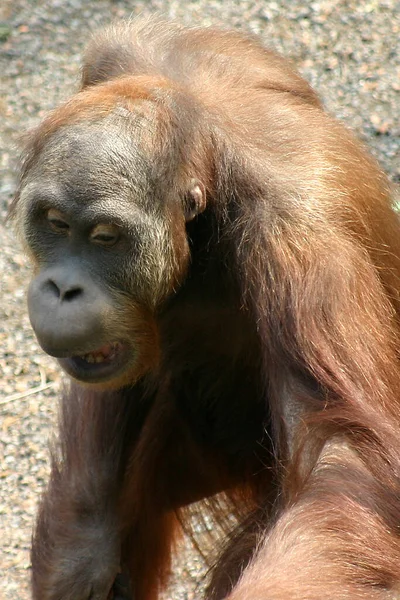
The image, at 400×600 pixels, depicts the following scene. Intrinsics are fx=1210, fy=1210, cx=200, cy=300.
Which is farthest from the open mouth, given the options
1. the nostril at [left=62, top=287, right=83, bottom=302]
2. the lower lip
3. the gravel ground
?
the gravel ground

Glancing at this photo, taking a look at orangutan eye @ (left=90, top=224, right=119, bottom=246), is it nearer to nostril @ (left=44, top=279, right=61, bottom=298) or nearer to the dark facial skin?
the dark facial skin

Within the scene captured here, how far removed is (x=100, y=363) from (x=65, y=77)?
4.06 m

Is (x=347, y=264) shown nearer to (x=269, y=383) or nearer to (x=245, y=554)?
(x=269, y=383)

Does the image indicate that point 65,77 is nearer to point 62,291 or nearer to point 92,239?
point 92,239

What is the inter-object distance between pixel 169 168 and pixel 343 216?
1.98 feet

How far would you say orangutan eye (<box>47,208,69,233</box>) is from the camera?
396cm

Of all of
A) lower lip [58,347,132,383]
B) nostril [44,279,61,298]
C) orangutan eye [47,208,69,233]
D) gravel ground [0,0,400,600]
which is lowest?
gravel ground [0,0,400,600]

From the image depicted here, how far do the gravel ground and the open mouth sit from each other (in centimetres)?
155

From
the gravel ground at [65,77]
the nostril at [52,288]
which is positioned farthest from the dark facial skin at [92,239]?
the gravel ground at [65,77]

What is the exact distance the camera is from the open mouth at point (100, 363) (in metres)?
4.07

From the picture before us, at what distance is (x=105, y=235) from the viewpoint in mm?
3936

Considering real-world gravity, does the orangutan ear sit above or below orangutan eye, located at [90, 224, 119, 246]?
above

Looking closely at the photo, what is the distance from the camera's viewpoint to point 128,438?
4.72 meters

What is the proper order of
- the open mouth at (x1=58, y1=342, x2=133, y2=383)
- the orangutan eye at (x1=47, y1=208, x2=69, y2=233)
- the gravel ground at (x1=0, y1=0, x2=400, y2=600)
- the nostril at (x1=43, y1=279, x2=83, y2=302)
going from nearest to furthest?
the nostril at (x1=43, y1=279, x2=83, y2=302), the orangutan eye at (x1=47, y1=208, x2=69, y2=233), the open mouth at (x1=58, y1=342, x2=133, y2=383), the gravel ground at (x1=0, y1=0, x2=400, y2=600)
